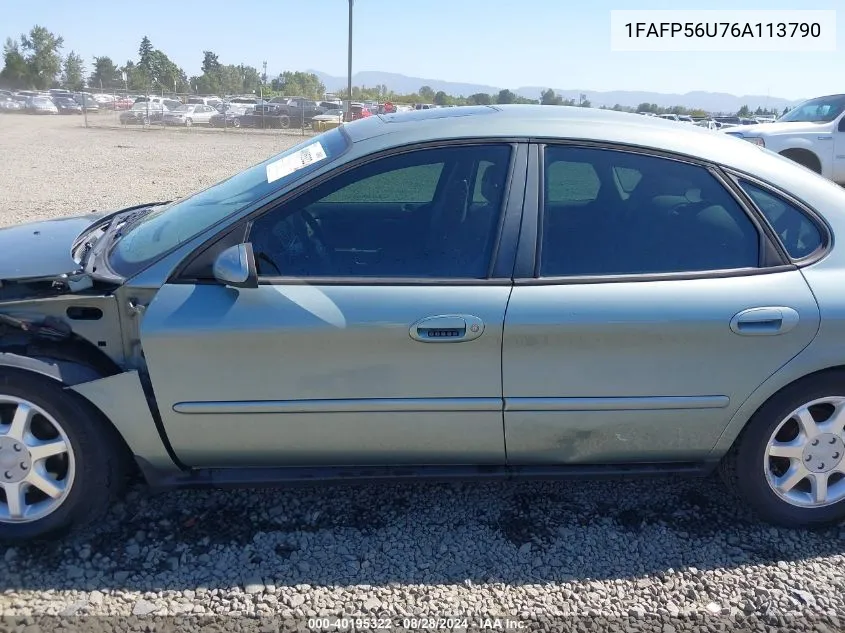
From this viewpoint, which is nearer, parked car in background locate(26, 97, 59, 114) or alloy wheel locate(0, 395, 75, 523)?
alloy wheel locate(0, 395, 75, 523)

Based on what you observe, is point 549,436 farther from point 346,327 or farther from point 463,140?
point 463,140

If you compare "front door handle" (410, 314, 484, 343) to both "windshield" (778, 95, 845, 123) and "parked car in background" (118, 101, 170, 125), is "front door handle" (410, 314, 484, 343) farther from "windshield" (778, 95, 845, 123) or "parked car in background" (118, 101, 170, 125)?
"parked car in background" (118, 101, 170, 125)

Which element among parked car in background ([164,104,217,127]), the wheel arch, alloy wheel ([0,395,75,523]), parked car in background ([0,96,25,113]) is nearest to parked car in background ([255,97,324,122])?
parked car in background ([164,104,217,127])

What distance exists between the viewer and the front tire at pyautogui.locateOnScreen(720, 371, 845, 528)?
2.72 meters

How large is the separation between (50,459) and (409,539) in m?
1.46

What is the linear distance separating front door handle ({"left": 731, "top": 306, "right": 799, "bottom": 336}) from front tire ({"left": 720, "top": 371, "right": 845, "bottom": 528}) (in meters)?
0.28

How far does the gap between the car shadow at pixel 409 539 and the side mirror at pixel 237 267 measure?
3.47 feet

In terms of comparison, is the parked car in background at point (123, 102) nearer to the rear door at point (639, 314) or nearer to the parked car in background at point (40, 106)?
the parked car in background at point (40, 106)

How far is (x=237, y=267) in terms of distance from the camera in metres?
2.48

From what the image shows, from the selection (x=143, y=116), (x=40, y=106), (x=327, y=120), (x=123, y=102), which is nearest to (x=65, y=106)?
(x=40, y=106)

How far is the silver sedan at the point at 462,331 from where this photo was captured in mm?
2543

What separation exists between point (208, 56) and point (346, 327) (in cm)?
10295

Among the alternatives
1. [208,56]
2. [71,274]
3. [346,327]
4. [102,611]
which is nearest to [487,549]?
[346,327]

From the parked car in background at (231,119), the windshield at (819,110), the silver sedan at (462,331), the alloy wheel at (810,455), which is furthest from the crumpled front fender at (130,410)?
the parked car in background at (231,119)
